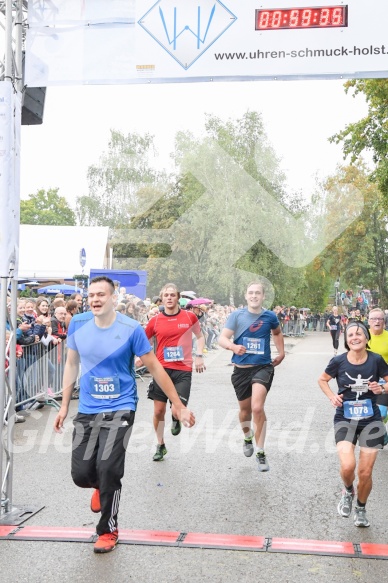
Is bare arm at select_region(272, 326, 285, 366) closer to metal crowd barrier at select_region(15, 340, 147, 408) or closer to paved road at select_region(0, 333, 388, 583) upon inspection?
paved road at select_region(0, 333, 388, 583)

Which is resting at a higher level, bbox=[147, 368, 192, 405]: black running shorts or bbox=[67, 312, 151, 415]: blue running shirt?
bbox=[67, 312, 151, 415]: blue running shirt

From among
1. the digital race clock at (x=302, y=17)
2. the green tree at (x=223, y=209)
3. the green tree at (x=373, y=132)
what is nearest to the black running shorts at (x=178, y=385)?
the digital race clock at (x=302, y=17)

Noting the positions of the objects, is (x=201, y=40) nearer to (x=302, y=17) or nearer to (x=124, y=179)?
(x=302, y=17)

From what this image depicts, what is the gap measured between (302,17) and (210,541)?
4.19 metres

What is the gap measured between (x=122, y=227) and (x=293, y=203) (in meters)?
14.9

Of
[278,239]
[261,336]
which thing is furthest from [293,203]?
[261,336]

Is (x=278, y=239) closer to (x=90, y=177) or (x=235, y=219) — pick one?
(x=235, y=219)

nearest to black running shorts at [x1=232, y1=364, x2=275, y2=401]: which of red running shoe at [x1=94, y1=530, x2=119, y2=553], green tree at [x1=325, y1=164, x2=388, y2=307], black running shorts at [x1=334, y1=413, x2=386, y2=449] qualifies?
black running shorts at [x1=334, y1=413, x2=386, y2=449]

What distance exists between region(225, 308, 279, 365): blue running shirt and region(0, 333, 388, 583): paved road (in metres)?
1.14

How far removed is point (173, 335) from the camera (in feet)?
26.8

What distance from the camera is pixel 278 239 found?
1780 inches

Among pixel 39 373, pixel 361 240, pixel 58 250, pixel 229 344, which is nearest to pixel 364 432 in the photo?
pixel 229 344

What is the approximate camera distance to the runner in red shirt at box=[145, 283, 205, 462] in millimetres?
8164

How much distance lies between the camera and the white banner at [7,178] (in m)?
5.86
